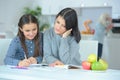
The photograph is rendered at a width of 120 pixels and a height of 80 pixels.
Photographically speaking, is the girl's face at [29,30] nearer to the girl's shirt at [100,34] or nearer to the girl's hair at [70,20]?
the girl's hair at [70,20]

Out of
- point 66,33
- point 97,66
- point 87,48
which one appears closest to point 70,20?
point 66,33

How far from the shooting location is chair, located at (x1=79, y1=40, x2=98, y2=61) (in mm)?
2109

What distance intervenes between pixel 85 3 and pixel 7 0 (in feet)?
6.07

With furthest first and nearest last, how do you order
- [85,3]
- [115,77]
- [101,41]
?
[85,3]
[101,41]
[115,77]

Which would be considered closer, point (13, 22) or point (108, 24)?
point (108, 24)

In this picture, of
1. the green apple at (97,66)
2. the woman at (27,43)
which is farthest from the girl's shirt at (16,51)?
the green apple at (97,66)

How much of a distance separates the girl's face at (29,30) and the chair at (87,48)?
1.33 ft

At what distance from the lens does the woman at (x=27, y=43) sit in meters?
1.94

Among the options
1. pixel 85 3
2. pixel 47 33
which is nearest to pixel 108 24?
pixel 85 3

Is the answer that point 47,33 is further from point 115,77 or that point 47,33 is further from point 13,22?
point 13,22

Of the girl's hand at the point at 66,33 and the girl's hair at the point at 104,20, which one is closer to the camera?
the girl's hand at the point at 66,33

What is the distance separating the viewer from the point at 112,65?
4.12m

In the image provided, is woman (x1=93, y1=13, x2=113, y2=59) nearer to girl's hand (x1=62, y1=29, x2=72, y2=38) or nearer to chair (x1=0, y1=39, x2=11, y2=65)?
girl's hand (x1=62, y1=29, x2=72, y2=38)

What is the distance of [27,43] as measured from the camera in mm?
1993
